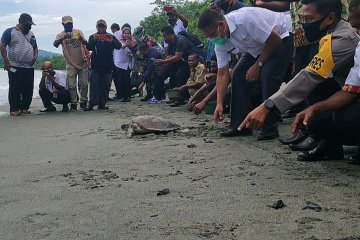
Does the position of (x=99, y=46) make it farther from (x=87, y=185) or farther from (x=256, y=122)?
(x=256, y=122)

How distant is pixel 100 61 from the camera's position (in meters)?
8.52

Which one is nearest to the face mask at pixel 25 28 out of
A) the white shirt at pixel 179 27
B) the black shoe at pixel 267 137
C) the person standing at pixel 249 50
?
the white shirt at pixel 179 27

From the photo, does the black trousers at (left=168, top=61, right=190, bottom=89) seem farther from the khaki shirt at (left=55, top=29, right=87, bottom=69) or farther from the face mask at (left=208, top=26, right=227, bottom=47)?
the face mask at (left=208, top=26, right=227, bottom=47)

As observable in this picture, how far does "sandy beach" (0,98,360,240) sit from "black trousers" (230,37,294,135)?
0.85 ft

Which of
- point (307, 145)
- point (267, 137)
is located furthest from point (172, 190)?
point (267, 137)

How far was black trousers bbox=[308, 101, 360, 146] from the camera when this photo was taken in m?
3.11

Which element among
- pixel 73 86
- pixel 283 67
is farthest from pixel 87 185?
pixel 73 86

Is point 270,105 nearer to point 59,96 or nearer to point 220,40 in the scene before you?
point 220,40

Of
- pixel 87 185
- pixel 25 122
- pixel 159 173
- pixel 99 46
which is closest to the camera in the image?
pixel 87 185

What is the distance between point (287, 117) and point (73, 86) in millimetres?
3990

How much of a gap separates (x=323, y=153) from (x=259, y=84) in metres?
1.67

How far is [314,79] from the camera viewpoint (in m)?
3.03

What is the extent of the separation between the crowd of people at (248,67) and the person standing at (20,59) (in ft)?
0.05

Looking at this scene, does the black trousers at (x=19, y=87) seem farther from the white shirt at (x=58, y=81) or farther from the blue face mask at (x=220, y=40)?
the blue face mask at (x=220, y=40)
